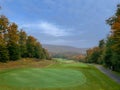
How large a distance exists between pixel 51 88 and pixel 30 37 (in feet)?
213

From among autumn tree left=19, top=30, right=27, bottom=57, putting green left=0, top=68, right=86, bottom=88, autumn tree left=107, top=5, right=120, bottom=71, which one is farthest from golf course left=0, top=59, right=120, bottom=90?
autumn tree left=19, top=30, right=27, bottom=57

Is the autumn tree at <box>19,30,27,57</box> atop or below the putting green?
atop

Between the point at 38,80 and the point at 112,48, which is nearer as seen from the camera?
the point at 38,80

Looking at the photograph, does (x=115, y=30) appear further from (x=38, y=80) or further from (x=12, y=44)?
(x=12, y=44)

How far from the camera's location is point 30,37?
294ft

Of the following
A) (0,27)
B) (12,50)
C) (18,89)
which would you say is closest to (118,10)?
(18,89)

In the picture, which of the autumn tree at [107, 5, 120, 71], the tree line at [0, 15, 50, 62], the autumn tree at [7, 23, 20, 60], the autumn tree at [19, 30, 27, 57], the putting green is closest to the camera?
the putting green

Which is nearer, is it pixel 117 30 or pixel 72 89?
pixel 72 89

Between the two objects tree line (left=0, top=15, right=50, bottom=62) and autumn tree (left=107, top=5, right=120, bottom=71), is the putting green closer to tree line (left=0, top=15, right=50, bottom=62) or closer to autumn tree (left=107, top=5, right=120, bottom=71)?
autumn tree (left=107, top=5, right=120, bottom=71)

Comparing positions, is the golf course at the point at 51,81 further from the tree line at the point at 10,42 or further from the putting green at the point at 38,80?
the tree line at the point at 10,42

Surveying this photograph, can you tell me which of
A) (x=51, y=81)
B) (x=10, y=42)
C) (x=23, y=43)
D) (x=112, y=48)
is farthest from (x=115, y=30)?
(x=23, y=43)

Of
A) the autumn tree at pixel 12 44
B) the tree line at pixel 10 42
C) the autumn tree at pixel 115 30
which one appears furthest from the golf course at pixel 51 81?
the autumn tree at pixel 12 44

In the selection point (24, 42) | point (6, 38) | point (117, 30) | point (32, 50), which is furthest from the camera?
point (32, 50)

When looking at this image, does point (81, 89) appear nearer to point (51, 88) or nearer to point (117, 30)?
point (51, 88)
